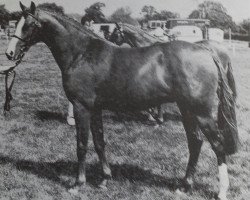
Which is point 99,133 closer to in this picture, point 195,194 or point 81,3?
point 195,194

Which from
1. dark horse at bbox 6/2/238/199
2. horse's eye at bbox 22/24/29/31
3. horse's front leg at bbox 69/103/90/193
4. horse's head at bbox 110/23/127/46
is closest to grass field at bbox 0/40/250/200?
horse's front leg at bbox 69/103/90/193

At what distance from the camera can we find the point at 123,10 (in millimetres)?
6309

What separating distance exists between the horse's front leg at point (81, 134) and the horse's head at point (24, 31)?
884 millimetres

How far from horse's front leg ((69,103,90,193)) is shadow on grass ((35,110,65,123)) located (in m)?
3.09

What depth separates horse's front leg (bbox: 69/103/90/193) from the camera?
15.3 feet

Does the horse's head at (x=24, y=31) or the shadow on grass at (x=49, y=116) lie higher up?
the horse's head at (x=24, y=31)

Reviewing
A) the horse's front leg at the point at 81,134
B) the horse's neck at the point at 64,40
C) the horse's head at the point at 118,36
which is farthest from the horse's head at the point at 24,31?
the horse's head at the point at 118,36

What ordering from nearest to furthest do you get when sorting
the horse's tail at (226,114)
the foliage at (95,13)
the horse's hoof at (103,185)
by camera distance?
the horse's tail at (226,114)
the horse's hoof at (103,185)
the foliage at (95,13)

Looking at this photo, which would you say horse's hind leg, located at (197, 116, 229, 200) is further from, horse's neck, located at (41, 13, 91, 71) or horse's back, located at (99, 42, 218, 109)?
horse's neck, located at (41, 13, 91, 71)

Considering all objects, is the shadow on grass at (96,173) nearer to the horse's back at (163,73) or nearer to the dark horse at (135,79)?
the dark horse at (135,79)

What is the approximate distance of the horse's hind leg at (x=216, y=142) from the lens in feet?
14.3

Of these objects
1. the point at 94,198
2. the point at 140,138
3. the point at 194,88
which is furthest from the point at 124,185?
the point at 140,138

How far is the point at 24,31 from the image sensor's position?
464cm

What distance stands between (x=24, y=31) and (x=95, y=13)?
1810 mm
